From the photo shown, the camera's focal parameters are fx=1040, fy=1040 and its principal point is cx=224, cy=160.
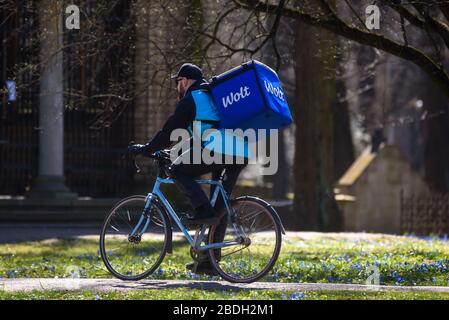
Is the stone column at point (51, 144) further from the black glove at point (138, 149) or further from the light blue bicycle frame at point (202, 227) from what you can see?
the black glove at point (138, 149)

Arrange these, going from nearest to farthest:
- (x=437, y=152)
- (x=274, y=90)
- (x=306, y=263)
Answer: (x=274, y=90) → (x=306, y=263) → (x=437, y=152)

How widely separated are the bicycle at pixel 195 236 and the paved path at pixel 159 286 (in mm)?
144

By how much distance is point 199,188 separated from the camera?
9.09 metres

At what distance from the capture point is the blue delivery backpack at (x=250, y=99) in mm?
8680

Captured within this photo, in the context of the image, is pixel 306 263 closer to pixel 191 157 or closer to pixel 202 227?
pixel 202 227

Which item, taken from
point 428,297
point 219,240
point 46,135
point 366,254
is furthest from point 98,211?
point 428,297

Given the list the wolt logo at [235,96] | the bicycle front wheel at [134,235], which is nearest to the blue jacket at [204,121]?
the wolt logo at [235,96]

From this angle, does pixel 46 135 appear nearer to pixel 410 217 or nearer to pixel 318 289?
pixel 410 217

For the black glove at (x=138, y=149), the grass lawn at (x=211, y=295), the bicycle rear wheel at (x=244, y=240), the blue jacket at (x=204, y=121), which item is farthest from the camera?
the black glove at (x=138, y=149)

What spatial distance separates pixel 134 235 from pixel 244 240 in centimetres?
105

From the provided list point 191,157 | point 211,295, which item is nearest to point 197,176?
point 191,157

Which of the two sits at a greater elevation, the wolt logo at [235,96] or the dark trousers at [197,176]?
the wolt logo at [235,96]

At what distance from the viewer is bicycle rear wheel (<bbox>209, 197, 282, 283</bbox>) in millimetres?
9031

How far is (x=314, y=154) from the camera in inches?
851
